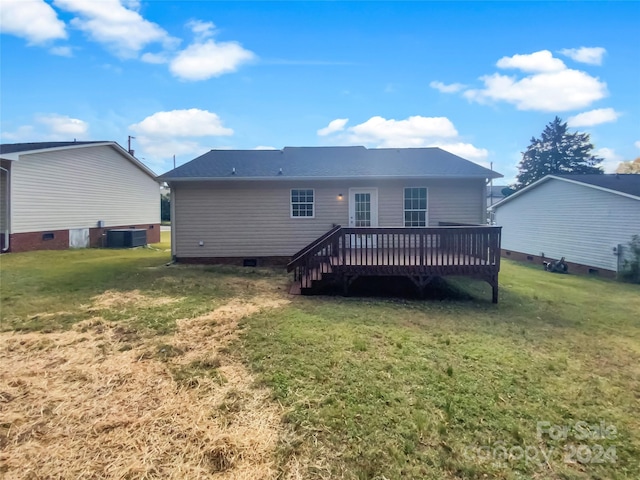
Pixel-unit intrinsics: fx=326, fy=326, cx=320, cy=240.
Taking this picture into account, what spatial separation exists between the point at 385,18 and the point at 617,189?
10.6 metres

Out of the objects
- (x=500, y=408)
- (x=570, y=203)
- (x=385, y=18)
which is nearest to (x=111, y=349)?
(x=500, y=408)

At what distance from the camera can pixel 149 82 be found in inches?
696

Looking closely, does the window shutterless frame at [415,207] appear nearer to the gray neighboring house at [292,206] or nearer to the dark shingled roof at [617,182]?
the gray neighboring house at [292,206]

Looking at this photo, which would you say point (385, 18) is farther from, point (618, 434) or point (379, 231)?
point (618, 434)

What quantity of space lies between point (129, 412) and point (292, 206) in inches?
327

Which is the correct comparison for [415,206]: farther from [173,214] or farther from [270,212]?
[173,214]

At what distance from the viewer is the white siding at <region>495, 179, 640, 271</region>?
1190cm

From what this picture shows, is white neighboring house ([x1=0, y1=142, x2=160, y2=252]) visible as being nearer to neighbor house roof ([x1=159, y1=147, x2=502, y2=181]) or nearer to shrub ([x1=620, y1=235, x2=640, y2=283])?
neighbor house roof ([x1=159, y1=147, x2=502, y2=181])

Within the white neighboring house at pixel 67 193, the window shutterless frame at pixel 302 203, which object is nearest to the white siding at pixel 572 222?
the window shutterless frame at pixel 302 203

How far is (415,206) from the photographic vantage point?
10734 millimetres

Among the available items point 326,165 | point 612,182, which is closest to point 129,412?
point 326,165

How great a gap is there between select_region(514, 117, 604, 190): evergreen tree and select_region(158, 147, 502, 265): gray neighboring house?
30.0m

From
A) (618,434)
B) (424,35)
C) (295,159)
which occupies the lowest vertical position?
(618,434)

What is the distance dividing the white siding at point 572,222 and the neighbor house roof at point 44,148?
16.2 m
